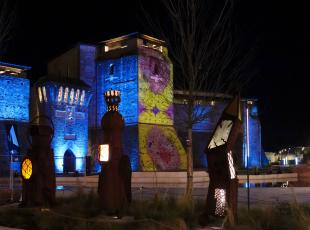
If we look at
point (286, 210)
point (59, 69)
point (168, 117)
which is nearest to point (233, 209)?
point (286, 210)

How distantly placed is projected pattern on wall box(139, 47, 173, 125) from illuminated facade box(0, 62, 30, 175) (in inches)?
397

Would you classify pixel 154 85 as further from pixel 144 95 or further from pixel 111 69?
pixel 111 69

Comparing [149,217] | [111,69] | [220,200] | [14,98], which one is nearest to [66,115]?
[14,98]

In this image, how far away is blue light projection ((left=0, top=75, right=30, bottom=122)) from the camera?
37.2 m

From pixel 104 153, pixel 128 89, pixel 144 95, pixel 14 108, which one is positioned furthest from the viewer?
pixel 14 108

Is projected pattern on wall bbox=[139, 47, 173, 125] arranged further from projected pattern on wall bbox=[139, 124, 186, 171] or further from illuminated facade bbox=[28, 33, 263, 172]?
projected pattern on wall bbox=[139, 124, 186, 171]

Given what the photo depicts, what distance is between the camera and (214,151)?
853cm

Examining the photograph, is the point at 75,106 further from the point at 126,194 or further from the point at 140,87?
the point at 126,194

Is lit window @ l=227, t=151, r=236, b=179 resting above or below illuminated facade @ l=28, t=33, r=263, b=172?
below

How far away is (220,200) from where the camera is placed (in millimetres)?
8344

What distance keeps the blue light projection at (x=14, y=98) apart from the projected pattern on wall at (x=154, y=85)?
10.3 metres

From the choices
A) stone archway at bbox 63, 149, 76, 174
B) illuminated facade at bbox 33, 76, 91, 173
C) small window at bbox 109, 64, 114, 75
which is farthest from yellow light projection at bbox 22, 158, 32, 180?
small window at bbox 109, 64, 114, 75

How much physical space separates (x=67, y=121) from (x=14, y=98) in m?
4.99

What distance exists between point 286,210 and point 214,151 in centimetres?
251
